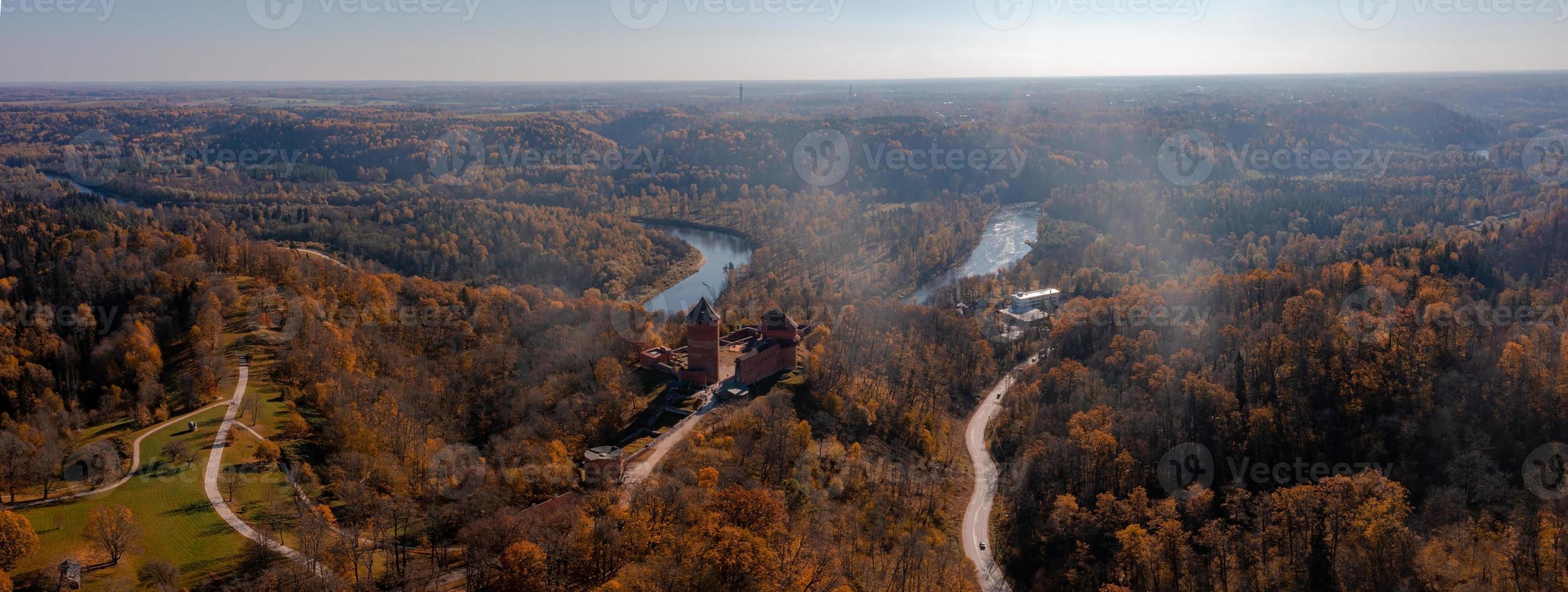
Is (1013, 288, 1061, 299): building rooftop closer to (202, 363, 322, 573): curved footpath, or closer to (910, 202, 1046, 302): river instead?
(910, 202, 1046, 302): river

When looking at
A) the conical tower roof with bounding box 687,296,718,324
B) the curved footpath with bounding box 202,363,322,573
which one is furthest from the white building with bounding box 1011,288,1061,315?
the curved footpath with bounding box 202,363,322,573

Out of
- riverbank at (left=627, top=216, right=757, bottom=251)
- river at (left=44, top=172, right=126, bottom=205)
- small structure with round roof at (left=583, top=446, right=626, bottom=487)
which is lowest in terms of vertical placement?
riverbank at (left=627, top=216, right=757, bottom=251)

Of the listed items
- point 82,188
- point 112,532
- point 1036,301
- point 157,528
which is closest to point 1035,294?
point 1036,301

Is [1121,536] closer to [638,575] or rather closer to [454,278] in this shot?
[638,575]

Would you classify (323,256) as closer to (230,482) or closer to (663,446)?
(230,482)

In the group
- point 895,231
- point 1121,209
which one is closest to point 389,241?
point 895,231

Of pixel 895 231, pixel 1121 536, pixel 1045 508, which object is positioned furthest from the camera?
pixel 895 231

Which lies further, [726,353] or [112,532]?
[726,353]
